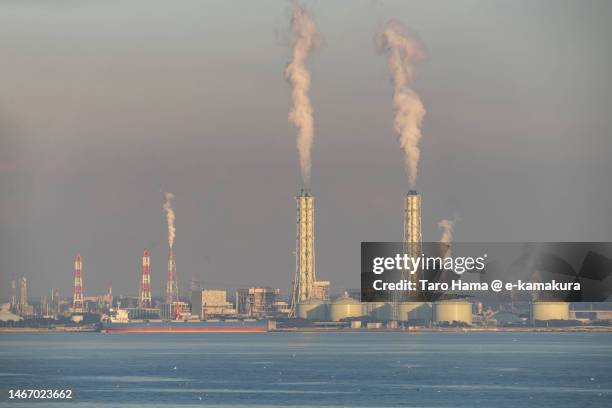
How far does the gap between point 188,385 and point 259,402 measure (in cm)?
1812

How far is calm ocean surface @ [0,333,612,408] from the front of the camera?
106 metres

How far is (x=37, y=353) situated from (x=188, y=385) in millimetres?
79037

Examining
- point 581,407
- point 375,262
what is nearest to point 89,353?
point 375,262

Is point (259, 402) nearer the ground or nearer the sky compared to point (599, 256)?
nearer the ground

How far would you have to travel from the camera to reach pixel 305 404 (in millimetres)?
101125

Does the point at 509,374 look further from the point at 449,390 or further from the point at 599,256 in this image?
the point at 599,256

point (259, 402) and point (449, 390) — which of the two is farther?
point (449, 390)

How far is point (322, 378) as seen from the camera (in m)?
131

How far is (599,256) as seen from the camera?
18875 cm

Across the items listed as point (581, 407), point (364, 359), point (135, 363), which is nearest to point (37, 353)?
point (135, 363)

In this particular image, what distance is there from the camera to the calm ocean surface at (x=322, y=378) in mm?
106188

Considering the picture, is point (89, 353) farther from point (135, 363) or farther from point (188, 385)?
point (188, 385)

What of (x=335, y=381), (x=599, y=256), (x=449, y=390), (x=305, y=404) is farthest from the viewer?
(x=599, y=256)

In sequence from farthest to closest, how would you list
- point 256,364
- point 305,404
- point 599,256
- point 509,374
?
1. point 599,256
2. point 256,364
3. point 509,374
4. point 305,404
